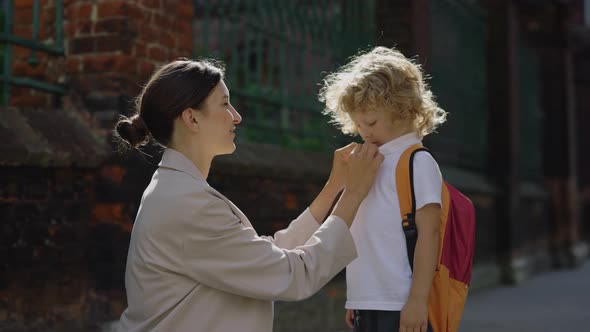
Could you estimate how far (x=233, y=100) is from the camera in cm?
528

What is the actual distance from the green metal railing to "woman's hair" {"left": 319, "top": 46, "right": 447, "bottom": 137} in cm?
191

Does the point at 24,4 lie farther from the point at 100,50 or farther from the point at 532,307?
the point at 532,307

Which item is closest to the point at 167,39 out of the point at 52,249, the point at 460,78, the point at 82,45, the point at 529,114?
the point at 82,45

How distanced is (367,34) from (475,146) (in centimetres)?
345

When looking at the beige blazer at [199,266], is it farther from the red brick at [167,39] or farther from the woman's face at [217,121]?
the red brick at [167,39]

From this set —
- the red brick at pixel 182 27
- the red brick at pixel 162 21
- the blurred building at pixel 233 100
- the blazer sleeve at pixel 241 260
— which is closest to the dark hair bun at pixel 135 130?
the blazer sleeve at pixel 241 260

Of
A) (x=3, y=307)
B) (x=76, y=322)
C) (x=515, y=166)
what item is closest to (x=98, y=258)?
(x=76, y=322)

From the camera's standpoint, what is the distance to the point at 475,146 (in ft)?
33.0

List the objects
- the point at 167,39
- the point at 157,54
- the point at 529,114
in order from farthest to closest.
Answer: the point at 529,114
the point at 167,39
the point at 157,54

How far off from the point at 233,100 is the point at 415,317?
10.5ft

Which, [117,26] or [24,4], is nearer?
[117,26]

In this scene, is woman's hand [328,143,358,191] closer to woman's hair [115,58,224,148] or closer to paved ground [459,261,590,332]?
woman's hair [115,58,224,148]

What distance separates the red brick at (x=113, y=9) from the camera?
12.9ft

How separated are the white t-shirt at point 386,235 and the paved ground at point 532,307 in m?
3.78
